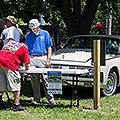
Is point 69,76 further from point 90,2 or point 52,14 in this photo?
point 52,14

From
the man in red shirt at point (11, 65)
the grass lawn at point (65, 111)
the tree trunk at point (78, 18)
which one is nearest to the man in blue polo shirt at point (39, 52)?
the grass lawn at point (65, 111)

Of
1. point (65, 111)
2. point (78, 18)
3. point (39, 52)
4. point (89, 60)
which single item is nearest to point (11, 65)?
point (39, 52)

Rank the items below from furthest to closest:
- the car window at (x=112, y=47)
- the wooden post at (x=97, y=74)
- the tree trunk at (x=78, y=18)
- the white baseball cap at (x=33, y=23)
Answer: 1. the tree trunk at (x=78, y=18)
2. the car window at (x=112, y=47)
3. the white baseball cap at (x=33, y=23)
4. the wooden post at (x=97, y=74)

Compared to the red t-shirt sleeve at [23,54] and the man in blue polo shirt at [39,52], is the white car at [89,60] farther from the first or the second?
the red t-shirt sleeve at [23,54]

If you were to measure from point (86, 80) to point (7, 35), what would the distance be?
Answer: 2.11 meters

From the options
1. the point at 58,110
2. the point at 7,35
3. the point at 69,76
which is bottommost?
the point at 58,110

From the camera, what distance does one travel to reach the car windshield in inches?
385

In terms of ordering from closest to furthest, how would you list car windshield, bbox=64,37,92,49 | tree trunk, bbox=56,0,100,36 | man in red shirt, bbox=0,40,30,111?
1. man in red shirt, bbox=0,40,30,111
2. car windshield, bbox=64,37,92,49
3. tree trunk, bbox=56,0,100,36

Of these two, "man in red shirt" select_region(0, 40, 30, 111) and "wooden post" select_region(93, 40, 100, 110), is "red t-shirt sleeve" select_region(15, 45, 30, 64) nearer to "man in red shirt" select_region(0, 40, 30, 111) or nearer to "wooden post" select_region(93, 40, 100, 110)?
"man in red shirt" select_region(0, 40, 30, 111)

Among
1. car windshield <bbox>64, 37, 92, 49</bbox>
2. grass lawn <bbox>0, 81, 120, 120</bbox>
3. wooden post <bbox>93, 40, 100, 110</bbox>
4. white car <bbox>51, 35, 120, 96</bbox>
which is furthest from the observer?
car windshield <bbox>64, 37, 92, 49</bbox>

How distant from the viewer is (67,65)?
7855mm

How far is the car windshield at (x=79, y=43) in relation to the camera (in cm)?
979

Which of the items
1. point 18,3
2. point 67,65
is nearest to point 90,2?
point 18,3

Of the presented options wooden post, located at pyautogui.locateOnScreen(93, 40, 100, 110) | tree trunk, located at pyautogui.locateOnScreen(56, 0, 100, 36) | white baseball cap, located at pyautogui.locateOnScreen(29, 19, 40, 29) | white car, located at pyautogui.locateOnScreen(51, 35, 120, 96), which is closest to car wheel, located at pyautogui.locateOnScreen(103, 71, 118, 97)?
white car, located at pyautogui.locateOnScreen(51, 35, 120, 96)
